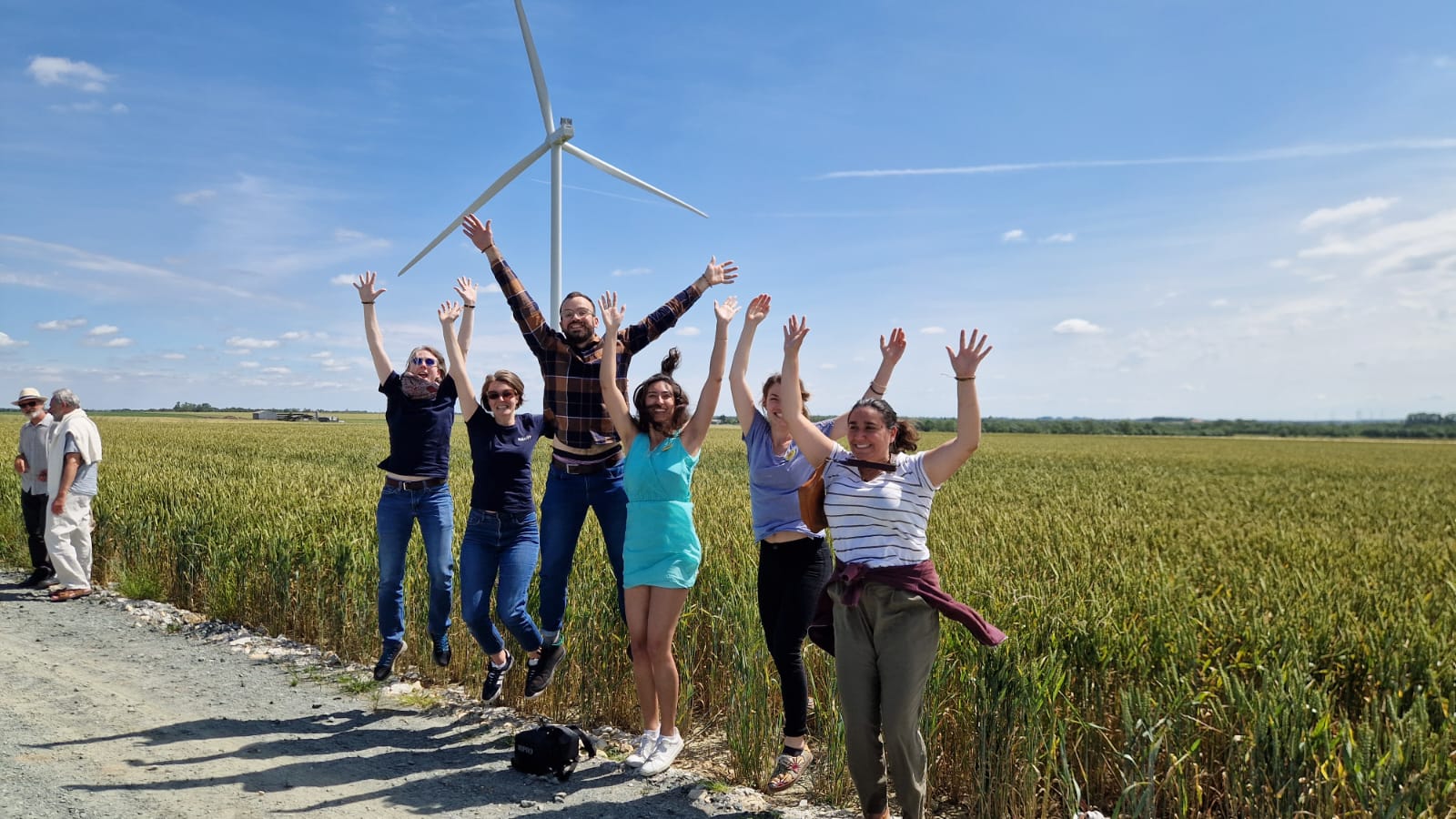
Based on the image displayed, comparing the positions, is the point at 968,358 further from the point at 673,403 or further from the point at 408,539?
the point at 408,539

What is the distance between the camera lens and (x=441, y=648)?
20.6 ft

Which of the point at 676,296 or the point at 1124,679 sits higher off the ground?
the point at 676,296

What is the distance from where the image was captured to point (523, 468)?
566cm

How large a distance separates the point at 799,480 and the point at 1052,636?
174 cm

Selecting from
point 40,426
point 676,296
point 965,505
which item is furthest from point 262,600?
point 965,505

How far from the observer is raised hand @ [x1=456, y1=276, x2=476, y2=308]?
6.13m

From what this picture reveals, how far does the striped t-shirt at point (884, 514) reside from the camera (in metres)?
3.79

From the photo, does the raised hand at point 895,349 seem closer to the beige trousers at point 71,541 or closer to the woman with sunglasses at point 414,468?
the woman with sunglasses at point 414,468

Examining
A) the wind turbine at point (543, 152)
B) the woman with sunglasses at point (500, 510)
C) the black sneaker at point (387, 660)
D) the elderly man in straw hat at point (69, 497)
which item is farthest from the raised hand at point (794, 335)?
the wind turbine at point (543, 152)

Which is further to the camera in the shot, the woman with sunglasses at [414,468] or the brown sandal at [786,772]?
the woman with sunglasses at [414,468]

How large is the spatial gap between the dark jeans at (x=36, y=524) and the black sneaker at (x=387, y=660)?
7.13 meters

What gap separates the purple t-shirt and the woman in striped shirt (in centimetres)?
57

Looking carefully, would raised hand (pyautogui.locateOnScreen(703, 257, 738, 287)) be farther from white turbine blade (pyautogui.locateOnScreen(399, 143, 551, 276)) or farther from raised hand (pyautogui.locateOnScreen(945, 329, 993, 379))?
white turbine blade (pyautogui.locateOnScreen(399, 143, 551, 276))

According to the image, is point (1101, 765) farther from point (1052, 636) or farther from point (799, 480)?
point (799, 480)
